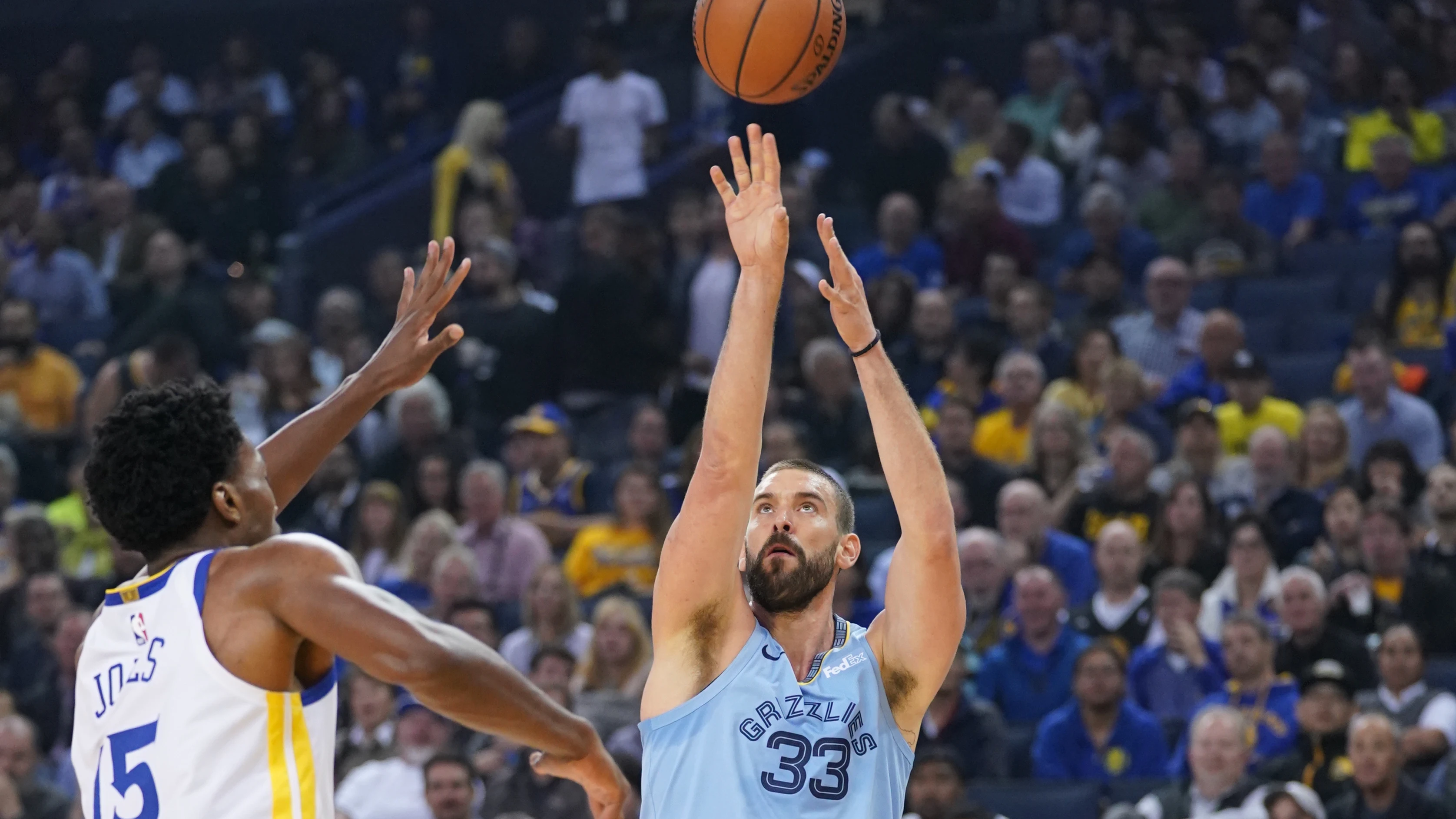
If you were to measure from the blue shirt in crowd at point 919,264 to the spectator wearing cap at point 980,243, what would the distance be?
0.09m

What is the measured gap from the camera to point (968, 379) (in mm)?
10219

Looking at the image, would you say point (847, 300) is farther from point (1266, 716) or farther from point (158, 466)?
point (1266, 716)

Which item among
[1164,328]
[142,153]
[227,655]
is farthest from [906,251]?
[227,655]

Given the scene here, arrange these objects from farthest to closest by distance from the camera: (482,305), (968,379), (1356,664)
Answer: (482,305) → (968,379) → (1356,664)

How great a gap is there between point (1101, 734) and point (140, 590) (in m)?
5.19

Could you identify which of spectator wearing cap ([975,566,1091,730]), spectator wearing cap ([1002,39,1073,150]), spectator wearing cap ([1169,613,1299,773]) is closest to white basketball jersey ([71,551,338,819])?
spectator wearing cap ([1169,613,1299,773])

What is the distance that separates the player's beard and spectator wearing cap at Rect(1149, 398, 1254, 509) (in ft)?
17.2

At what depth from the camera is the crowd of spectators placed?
7992 mm

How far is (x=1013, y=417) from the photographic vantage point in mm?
9969

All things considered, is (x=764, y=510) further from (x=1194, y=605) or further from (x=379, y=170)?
(x=379, y=170)

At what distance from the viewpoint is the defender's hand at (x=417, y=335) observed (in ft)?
14.1

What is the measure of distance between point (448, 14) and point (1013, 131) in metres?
6.68

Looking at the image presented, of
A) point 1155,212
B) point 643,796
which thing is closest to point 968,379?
point 1155,212

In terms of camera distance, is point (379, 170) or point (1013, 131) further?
point (379, 170)
